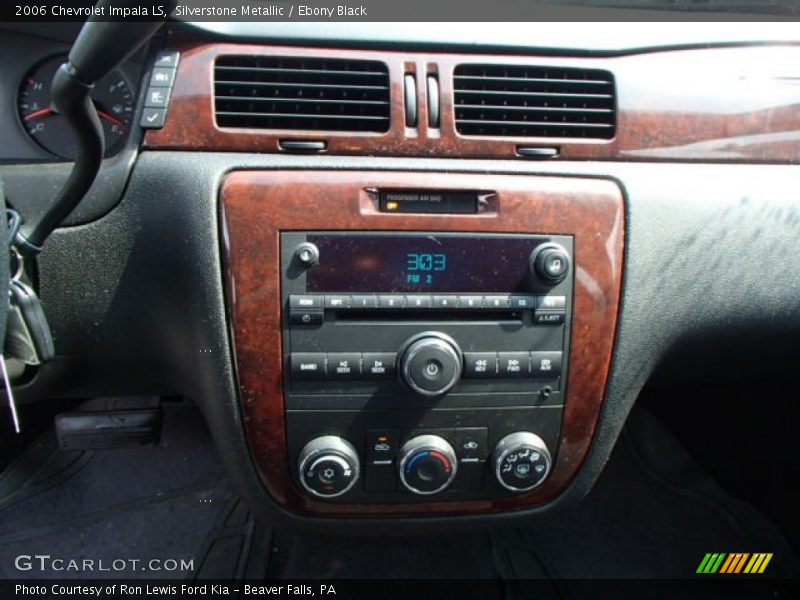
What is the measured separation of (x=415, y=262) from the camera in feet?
4.33

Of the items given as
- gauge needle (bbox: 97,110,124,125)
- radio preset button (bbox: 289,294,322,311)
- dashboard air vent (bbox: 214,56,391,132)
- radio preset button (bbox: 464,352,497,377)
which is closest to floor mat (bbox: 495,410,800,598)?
radio preset button (bbox: 464,352,497,377)

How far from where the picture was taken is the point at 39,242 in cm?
124

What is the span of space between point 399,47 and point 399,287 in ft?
1.49

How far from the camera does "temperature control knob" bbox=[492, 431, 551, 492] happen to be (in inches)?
56.4

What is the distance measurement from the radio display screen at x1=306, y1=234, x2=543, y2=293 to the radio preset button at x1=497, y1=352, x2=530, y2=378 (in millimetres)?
139

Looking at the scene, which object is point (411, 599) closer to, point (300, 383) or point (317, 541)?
point (317, 541)

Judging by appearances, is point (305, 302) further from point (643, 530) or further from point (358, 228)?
point (643, 530)

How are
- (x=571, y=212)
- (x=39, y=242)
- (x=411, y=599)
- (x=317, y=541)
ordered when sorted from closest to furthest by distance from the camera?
(x=39, y=242), (x=571, y=212), (x=411, y=599), (x=317, y=541)

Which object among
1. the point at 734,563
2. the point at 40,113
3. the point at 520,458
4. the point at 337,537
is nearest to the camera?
the point at 520,458

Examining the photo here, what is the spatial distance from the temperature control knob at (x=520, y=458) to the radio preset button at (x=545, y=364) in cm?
14

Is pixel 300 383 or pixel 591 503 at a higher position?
pixel 300 383

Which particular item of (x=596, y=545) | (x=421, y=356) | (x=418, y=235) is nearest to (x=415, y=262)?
(x=418, y=235)

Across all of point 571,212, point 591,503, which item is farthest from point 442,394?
point 591,503

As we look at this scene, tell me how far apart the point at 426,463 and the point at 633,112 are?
809 mm
